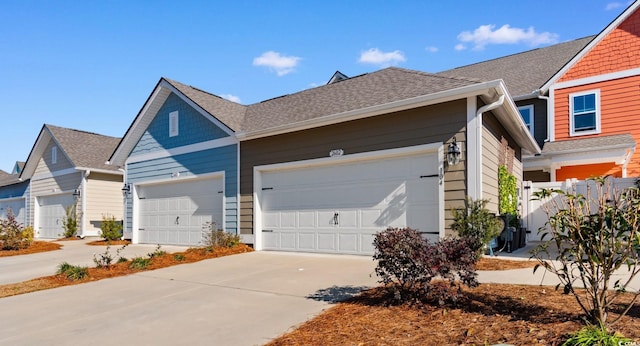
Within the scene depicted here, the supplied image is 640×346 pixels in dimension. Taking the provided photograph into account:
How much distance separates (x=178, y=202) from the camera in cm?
1373

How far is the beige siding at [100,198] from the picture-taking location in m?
18.9

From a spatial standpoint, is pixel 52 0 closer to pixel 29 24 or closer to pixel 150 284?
pixel 29 24

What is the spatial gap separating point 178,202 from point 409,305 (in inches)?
421

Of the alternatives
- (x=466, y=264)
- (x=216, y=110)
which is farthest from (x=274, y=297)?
(x=216, y=110)

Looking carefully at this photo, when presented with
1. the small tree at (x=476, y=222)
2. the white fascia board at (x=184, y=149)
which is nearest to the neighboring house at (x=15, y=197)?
the white fascia board at (x=184, y=149)

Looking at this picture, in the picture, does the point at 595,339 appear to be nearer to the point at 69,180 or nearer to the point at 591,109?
the point at 591,109


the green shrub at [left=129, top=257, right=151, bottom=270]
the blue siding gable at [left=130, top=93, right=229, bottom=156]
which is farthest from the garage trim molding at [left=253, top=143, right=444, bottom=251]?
the green shrub at [left=129, top=257, right=151, bottom=270]

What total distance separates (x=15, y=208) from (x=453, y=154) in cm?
2630

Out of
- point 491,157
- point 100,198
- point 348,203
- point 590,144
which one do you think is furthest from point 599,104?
point 100,198

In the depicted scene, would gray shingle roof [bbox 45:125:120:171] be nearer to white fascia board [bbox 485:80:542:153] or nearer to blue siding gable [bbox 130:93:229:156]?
blue siding gable [bbox 130:93:229:156]

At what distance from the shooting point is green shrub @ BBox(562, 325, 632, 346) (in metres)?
3.12

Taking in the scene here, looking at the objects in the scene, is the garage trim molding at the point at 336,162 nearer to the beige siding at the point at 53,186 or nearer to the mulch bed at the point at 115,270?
the mulch bed at the point at 115,270

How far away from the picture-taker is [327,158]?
9.99 meters

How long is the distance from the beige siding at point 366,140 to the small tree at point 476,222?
33 centimetres
